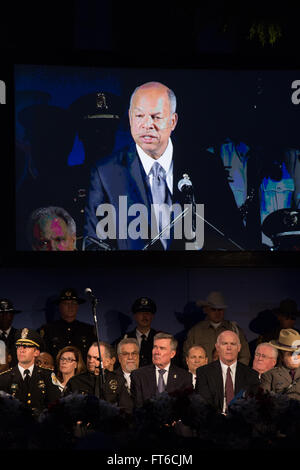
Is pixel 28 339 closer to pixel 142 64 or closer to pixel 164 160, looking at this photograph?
pixel 164 160

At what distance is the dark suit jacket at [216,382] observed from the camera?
8516mm

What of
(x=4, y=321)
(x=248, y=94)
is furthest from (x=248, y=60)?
(x=4, y=321)

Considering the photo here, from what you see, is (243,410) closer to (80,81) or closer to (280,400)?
(280,400)

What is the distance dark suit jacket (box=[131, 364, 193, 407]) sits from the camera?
861 centimetres

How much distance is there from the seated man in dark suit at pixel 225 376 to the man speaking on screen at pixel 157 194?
5.84 ft

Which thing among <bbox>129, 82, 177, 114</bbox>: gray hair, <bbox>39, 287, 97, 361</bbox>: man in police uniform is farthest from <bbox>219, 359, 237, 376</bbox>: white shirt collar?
<bbox>129, 82, 177, 114</bbox>: gray hair

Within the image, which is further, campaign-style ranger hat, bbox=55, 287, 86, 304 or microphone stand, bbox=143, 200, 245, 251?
microphone stand, bbox=143, 200, 245, 251

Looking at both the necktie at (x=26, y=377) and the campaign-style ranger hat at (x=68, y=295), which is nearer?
the necktie at (x=26, y=377)

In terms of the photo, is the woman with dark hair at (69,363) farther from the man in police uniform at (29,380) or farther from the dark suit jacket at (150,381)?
the dark suit jacket at (150,381)

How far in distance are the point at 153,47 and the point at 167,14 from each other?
0.40m

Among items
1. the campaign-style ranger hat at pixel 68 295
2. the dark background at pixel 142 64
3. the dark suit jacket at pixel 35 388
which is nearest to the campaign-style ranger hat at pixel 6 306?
the campaign-style ranger hat at pixel 68 295

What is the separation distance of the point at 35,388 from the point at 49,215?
2.32 m

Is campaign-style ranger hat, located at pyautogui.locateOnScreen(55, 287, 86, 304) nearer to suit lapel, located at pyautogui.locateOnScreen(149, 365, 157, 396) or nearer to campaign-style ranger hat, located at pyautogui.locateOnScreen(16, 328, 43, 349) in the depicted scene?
campaign-style ranger hat, located at pyautogui.locateOnScreen(16, 328, 43, 349)

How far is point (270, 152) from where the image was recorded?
10336mm
